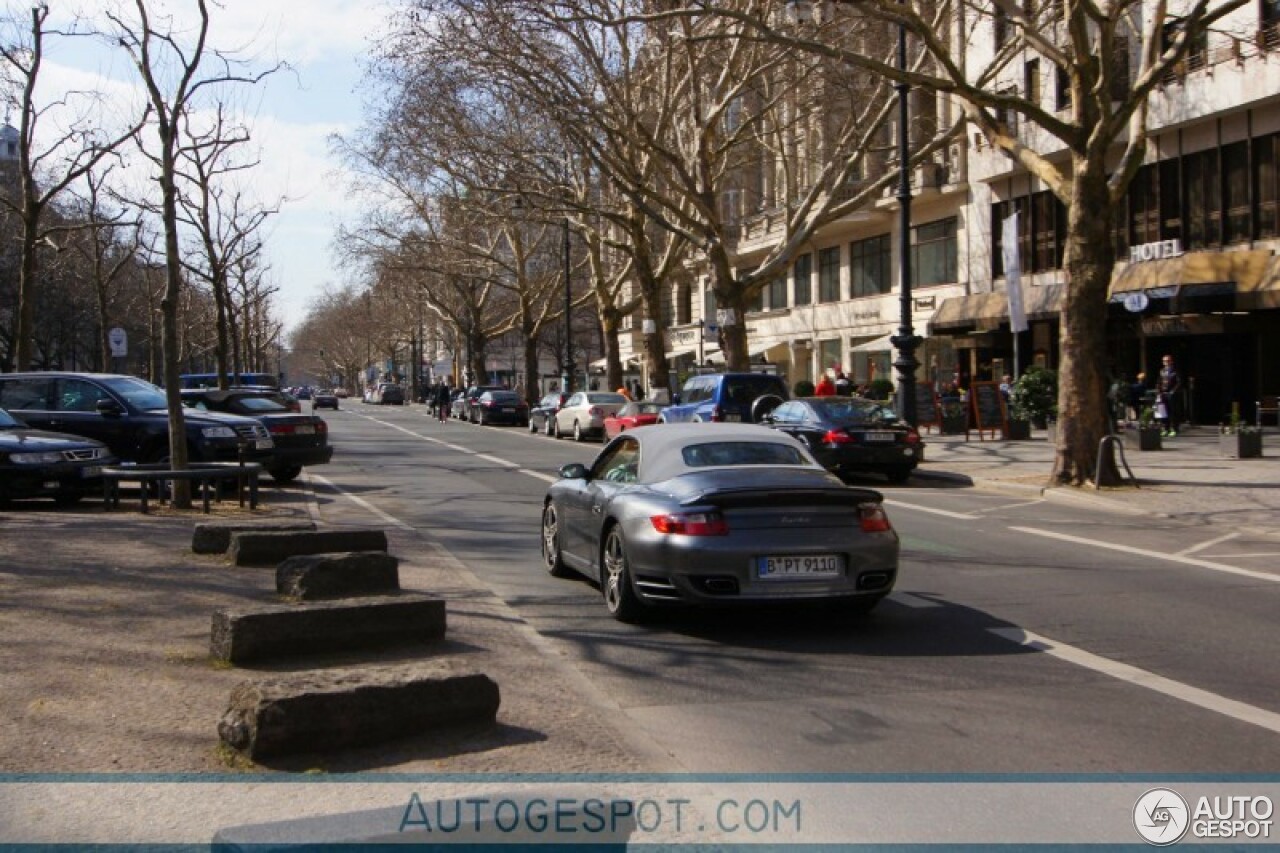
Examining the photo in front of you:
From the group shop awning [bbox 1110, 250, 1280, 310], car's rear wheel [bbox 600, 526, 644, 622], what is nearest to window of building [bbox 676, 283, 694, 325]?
shop awning [bbox 1110, 250, 1280, 310]

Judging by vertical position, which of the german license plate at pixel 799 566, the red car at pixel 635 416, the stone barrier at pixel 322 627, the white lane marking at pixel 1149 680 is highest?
the red car at pixel 635 416

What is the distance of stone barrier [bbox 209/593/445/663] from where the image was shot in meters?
6.55

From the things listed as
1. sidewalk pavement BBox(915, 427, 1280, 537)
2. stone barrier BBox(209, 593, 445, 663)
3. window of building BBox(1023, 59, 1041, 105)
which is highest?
window of building BBox(1023, 59, 1041, 105)

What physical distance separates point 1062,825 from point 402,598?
409cm

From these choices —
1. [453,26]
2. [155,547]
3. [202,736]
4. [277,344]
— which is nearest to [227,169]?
[453,26]

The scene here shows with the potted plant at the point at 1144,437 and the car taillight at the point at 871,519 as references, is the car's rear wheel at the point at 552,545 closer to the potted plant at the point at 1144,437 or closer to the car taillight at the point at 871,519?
the car taillight at the point at 871,519

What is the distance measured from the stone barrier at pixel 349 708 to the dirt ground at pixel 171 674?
0.22ft

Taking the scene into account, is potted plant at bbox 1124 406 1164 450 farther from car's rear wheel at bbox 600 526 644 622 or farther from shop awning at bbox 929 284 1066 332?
car's rear wheel at bbox 600 526 644 622

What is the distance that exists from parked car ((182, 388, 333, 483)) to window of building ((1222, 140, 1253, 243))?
70.0 ft

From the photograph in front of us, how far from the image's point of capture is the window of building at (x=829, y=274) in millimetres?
47500

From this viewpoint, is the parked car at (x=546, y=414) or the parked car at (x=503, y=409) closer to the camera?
the parked car at (x=546, y=414)

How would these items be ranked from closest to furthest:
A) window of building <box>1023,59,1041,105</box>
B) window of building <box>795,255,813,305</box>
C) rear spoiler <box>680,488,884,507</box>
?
rear spoiler <box>680,488,884,507</box>, window of building <box>1023,59,1041,105</box>, window of building <box>795,255,813,305</box>

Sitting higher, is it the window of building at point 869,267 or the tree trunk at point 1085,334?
the window of building at point 869,267

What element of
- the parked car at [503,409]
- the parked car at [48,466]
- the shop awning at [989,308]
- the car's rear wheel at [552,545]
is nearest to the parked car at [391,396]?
the parked car at [503,409]
